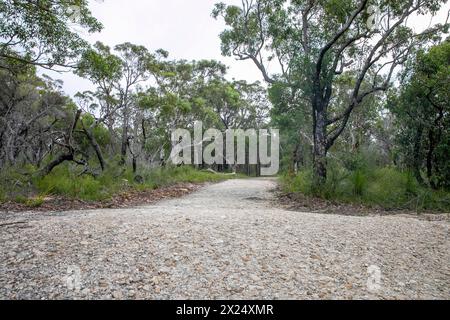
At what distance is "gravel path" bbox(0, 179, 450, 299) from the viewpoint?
2104 mm

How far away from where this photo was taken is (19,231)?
3.12 m

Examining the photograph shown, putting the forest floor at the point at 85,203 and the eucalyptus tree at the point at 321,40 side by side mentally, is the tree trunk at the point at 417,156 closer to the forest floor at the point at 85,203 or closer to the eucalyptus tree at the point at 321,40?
the eucalyptus tree at the point at 321,40

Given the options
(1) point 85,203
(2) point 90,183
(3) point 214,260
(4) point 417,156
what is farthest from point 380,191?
(2) point 90,183

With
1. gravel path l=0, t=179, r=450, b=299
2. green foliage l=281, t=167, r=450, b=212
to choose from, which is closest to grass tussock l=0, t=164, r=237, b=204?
gravel path l=0, t=179, r=450, b=299

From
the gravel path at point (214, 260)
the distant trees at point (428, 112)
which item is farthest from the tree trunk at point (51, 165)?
the distant trees at point (428, 112)

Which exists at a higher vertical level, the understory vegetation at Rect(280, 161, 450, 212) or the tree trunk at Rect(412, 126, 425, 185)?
the tree trunk at Rect(412, 126, 425, 185)

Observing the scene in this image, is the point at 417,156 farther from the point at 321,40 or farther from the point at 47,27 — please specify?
the point at 47,27

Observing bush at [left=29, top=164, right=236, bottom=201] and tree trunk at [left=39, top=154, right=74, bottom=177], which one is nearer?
bush at [left=29, top=164, right=236, bottom=201]

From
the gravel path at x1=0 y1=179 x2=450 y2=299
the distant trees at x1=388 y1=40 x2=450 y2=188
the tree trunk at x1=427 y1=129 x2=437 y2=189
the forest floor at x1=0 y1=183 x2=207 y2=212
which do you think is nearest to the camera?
the gravel path at x1=0 y1=179 x2=450 y2=299

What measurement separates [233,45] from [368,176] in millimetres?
6696

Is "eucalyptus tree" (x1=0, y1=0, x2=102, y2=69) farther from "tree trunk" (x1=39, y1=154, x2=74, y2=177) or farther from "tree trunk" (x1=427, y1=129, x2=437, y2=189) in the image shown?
"tree trunk" (x1=427, y1=129, x2=437, y2=189)
